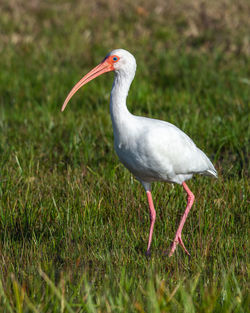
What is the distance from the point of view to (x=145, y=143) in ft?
11.4

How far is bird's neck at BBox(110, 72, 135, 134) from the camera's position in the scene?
3.53m

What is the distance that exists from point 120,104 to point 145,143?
323 millimetres

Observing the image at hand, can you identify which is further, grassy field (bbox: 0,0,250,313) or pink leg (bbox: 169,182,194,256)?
pink leg (bbox: 169,182,194,256)

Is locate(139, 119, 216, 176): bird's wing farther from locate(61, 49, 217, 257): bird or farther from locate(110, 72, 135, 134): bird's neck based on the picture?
locate(110, 72, 135, 134): bird's neck

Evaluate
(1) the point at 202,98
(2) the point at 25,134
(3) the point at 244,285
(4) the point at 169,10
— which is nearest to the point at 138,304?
(3) the point at 244,285

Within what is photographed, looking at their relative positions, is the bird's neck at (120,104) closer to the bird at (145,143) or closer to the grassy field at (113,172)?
the bird at (145,143)

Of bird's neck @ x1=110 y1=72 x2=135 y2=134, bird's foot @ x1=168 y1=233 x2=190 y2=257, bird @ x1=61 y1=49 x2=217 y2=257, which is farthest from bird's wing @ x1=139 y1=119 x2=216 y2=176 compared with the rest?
bird's foot @ x1=168 y1=233 x2=190 y2=257

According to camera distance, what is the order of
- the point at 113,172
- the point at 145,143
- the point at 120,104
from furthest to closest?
→ 1. the point at 113,172
2. the point at 120,104
3. the point at 145,143

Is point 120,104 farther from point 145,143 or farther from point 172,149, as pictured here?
point 172,149

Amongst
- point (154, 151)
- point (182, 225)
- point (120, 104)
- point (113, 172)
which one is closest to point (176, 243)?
point (182, 225)

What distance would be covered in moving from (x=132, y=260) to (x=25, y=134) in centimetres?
290

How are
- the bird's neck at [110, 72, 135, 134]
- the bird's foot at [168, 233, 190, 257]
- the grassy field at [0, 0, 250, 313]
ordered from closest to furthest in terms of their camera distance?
the grassy field at [0, 0, 250, 313]
the bird's foot at [168, 233, 190, 257]
the bird's neck at [110, 72, 135, 134]

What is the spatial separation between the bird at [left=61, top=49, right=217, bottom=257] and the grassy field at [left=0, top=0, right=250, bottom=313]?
10.5 inches

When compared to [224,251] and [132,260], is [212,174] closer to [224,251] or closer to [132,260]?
[224,251]
